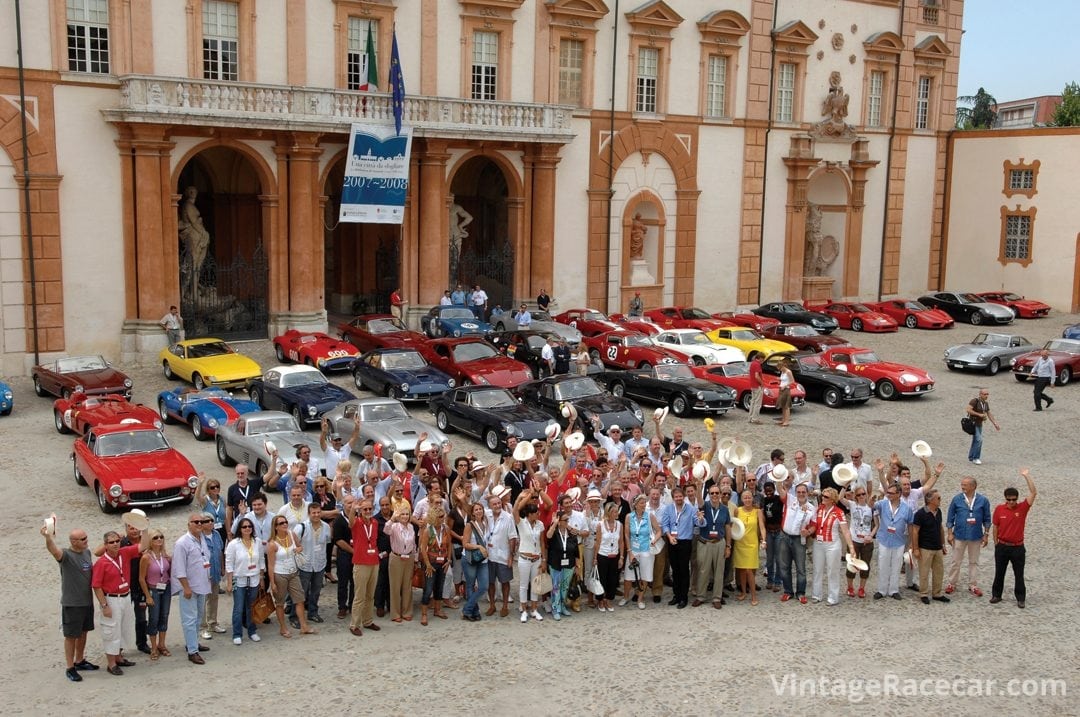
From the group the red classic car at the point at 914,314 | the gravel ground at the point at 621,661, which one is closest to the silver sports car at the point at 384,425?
the gravel ground at the point at 621,661

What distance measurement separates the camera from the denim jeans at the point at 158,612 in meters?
11.6

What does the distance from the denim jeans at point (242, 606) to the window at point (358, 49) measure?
24.2 meters

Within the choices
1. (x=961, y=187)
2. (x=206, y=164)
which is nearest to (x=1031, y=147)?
(x=961, y=187)

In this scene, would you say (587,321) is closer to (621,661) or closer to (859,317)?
(859,317)

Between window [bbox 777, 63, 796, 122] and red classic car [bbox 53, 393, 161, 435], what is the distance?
2873cm

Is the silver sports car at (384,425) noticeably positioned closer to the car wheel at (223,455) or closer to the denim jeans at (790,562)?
the car wheel at (223,455)

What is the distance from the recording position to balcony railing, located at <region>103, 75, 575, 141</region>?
29.3m

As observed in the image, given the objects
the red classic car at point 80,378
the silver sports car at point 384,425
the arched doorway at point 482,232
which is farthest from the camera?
the arched doorway at point 482,232

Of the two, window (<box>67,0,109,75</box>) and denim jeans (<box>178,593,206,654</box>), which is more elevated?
window (<box>67,0,109,75</box>)

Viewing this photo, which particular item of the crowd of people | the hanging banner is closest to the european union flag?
the hanging banner

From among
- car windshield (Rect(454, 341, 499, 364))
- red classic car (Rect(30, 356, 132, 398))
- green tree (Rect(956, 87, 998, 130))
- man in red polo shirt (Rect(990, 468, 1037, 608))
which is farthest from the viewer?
green tree (Rect(956, 87, 998, 130))

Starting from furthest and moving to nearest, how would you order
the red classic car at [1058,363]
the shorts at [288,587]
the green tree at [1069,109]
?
the green tree at [1069,109] < the red classic car at [1058,363] < the shorts at [288,587]

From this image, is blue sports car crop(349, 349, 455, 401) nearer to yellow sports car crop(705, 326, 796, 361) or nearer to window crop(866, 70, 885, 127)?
yellow sports car crop(705, 326, 796, 361)

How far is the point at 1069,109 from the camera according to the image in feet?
247
